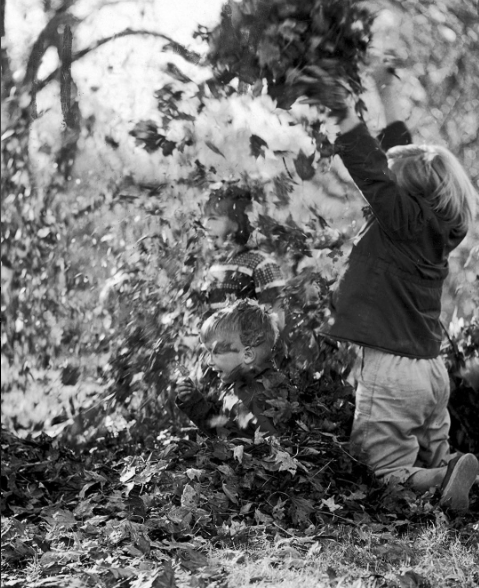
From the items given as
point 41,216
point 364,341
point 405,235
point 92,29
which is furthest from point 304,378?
point 92,29

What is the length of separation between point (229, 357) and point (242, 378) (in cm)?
12

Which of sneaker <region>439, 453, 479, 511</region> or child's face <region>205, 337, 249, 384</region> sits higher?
child's face <region>205, 337, 249, 384</region>

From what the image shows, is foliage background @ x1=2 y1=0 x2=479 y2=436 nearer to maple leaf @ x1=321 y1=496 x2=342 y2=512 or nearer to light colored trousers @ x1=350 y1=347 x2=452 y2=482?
light colored trousers @ x1=350 y1=347 x2=452 y2=482

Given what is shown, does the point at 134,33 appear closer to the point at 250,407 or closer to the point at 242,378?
the point at 242,378

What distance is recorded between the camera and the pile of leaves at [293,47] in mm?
3760

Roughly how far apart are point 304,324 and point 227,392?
0.52 meters

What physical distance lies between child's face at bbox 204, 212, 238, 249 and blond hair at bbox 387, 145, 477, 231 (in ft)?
2.58

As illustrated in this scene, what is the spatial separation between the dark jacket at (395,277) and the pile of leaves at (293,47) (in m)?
0.34

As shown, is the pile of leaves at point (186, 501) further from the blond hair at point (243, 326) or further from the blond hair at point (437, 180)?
the blond hair at point (437, 180)

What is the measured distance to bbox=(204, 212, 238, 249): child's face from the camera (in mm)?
4078

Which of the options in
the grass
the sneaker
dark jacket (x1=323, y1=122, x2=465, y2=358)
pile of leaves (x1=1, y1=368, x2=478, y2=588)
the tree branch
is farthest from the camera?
the tree branch

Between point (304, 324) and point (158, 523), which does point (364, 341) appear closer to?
point (304, 324)

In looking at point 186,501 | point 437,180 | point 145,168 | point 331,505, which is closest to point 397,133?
point 437,180

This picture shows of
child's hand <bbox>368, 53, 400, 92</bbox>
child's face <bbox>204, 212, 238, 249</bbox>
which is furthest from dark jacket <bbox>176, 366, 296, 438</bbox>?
child's hand <bbox>368, 53, 400, 92</bbox>
